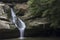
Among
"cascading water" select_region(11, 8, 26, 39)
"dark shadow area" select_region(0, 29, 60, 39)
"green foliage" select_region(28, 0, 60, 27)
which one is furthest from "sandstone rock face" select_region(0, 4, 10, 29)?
"green foliage" select_region(28, 0, 60, 27)

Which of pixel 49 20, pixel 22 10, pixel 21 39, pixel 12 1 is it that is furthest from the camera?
pixel 12 1

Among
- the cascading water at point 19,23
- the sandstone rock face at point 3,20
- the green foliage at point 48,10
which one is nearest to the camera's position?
the sandstone rock face at point 3,20

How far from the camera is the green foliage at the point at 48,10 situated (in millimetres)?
21812

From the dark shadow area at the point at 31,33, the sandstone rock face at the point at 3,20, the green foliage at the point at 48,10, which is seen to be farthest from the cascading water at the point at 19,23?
the green foliage at the point at 48,10

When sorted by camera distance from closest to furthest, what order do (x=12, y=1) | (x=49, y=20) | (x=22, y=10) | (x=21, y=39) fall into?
(x=21, y=39), (x=49, y=20), (x=22, y=10), (x=12, y=1)

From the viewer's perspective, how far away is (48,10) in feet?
72.8

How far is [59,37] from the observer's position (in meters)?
22.2

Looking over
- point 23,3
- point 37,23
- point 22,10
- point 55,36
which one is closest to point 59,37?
point 55,36

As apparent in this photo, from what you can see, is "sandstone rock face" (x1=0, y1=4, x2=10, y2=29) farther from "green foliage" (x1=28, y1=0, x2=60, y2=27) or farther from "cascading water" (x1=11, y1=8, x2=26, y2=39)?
"green foliage" (x1=28, y1=0, x2=60, y2=27)

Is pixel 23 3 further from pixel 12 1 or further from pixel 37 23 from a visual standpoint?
pixel 37 23

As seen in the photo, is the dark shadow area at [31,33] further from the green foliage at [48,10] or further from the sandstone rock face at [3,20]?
the green foliage at [48,10]

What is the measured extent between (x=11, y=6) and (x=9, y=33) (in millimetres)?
5589

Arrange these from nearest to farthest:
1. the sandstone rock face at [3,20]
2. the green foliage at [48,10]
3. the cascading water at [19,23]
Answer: the sandstone rock face at [3,20] < the green foliage at [48,10] < the cascading water at [19,23]

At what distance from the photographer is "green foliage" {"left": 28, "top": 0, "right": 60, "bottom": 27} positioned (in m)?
21.8
